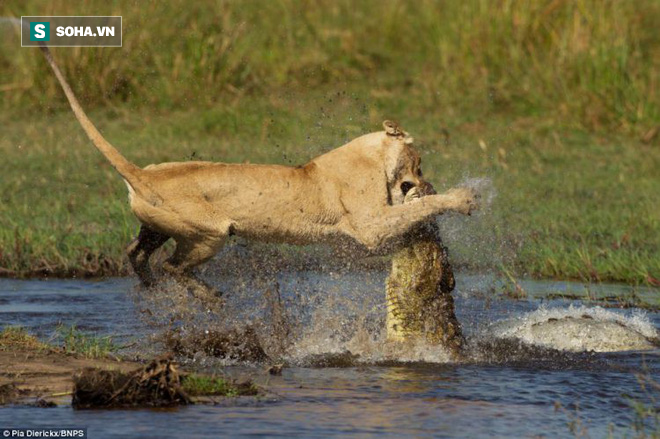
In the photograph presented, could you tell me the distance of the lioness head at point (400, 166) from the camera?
20.6 ft

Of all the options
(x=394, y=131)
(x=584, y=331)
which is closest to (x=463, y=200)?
(x=394, y=131)

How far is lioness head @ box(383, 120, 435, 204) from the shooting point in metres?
6.27

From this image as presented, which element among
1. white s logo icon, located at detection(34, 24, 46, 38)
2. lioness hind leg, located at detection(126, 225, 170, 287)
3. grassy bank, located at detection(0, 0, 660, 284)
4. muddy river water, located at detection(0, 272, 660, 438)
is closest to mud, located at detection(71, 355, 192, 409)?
muddy river water, located at detection(0, 272, 660, 438)

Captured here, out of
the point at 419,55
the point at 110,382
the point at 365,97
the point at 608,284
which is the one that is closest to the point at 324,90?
the point at 365,97

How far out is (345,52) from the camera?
13156mm

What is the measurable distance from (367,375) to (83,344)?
1.27 metres

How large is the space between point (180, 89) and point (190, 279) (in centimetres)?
601

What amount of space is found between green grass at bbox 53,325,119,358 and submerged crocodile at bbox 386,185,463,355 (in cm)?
136

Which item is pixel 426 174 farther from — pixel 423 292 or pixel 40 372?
pixel 40 372

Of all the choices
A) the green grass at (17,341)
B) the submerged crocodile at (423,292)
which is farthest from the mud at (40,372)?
the submerged crocodile at (423,292)

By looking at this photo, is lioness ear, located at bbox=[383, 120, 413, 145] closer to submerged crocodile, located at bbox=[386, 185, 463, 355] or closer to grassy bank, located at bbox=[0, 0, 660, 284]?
submerged crocodile, located at bbox=[386, 185, 463, 355]

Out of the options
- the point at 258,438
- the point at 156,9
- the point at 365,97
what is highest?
the point at 156,9

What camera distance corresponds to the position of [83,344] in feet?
19.5

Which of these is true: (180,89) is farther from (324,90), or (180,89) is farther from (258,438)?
(258,438)
